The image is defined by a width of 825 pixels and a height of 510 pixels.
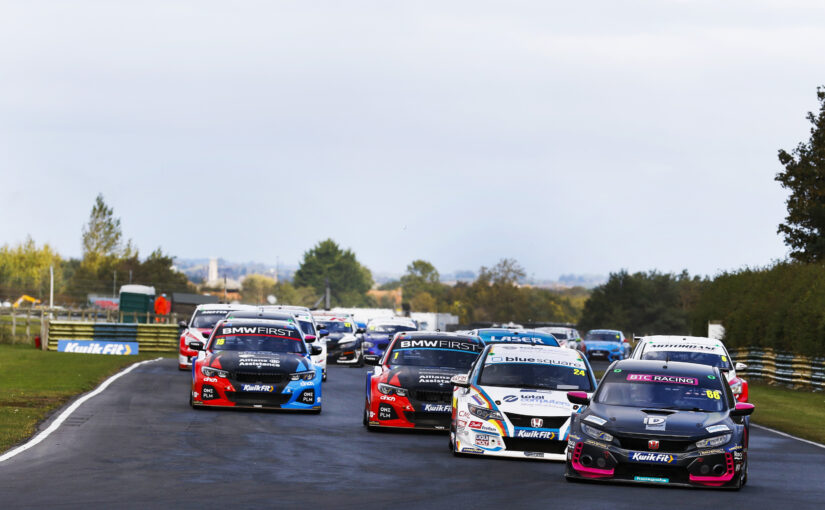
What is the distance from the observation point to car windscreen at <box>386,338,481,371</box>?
2061 centimetres

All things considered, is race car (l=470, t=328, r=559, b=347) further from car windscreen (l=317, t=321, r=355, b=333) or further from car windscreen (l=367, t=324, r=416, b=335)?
car windscreen (l=367, t=324, r=416, b=335)

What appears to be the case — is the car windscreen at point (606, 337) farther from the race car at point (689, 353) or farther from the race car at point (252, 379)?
the race car at point (252, 379)

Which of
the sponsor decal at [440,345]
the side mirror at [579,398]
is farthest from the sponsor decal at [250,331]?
the side mirror at [579,398]

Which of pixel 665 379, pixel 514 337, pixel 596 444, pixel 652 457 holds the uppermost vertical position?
pixel 514 337

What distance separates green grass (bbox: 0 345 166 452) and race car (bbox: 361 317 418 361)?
751 centimetres

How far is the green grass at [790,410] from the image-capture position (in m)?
24.7

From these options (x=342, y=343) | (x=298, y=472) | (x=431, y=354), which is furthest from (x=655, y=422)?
(x=342, y=343)

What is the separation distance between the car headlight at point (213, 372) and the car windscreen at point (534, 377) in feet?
19.8

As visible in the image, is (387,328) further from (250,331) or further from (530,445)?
(530,445)

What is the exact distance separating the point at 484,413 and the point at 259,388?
635 cm

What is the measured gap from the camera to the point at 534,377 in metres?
17.4

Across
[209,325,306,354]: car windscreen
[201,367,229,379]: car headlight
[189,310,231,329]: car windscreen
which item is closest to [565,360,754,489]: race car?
[201,367,229,379]: car headlight

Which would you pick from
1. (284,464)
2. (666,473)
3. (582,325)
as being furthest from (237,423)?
(582,325)

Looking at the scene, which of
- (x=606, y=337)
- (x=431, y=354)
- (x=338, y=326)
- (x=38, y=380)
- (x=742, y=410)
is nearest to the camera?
(x=742, y=410)
